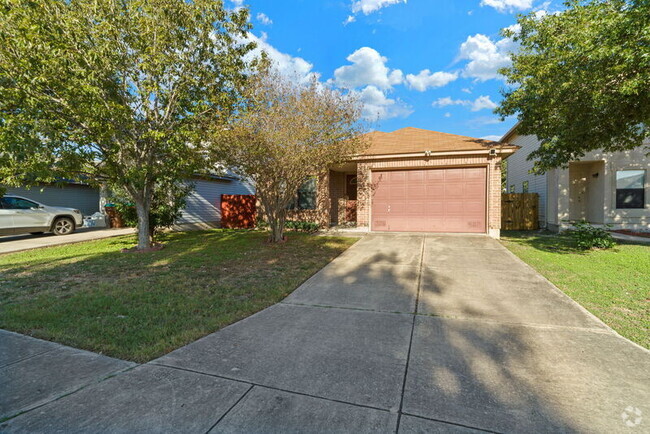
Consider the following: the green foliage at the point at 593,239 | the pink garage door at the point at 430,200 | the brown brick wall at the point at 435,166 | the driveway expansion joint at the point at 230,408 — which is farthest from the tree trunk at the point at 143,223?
the green foliage at the point at 593,239

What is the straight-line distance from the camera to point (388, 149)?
12.1 metres

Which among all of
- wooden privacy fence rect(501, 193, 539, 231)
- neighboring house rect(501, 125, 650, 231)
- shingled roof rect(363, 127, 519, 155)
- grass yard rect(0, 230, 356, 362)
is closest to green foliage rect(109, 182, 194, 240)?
grass yard rect(0, 230, 356, 362)

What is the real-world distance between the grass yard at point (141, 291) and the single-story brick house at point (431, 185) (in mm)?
4159

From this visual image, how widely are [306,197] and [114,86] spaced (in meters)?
8.37

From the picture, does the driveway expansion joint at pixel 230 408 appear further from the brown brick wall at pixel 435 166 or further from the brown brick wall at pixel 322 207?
the brown brick wall at pixel 322 207

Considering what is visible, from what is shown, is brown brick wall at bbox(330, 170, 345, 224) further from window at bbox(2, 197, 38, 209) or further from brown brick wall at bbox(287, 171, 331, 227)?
window at bbox(2, 197, 38, 209)

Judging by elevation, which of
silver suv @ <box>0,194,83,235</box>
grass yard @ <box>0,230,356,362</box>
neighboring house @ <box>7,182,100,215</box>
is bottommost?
grass yard @ <box>0,230,356,362</box>

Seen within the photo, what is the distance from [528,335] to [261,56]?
9.09m

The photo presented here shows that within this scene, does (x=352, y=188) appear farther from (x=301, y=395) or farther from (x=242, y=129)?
(x=301, y=395)

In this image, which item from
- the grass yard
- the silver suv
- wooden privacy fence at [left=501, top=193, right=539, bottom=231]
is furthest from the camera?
wooden privacy fence at [left=501, top=193, right=539, bottom=231]

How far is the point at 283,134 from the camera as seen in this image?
7371 millimetres

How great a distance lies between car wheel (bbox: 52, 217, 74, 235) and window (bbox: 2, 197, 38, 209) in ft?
3.31

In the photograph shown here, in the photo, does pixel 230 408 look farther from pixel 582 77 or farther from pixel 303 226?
pixel 303 226

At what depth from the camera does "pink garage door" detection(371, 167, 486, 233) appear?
11000 millimetres
